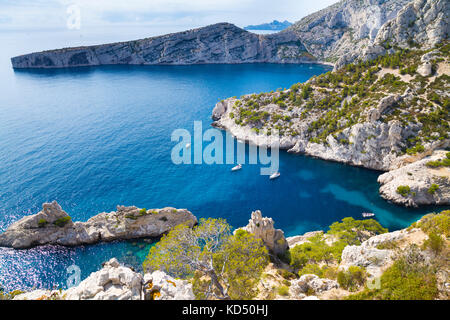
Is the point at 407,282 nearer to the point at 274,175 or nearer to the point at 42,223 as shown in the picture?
the point at 274,175

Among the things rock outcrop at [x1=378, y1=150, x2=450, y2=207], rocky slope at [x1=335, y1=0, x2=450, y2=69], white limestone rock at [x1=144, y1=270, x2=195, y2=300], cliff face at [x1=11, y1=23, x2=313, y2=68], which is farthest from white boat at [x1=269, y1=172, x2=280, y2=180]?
cliff face at [x1=11, y1=23, x2=313, y2=68]

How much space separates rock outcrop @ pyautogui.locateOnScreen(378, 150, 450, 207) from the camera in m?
43.3

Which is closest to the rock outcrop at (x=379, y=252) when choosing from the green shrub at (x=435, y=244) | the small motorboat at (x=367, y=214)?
the green shrub at (x=435, y=244)

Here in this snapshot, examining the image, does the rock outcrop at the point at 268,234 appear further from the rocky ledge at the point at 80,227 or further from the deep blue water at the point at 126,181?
the rocky ledge at the point at 80,227

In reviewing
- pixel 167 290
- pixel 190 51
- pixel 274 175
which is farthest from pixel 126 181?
pixel 190 51

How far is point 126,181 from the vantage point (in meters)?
54.1

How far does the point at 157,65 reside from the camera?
614 feet

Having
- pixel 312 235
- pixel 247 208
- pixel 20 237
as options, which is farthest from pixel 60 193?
pixel 312 235

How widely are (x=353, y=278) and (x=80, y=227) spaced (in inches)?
1503

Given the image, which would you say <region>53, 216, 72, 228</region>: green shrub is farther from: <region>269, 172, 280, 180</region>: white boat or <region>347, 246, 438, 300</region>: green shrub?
<region>347, 246, 438, 300</region>: green shrub

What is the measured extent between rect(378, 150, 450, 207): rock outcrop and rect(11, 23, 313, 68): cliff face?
163 meters

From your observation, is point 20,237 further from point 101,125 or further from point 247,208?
point 101,125
